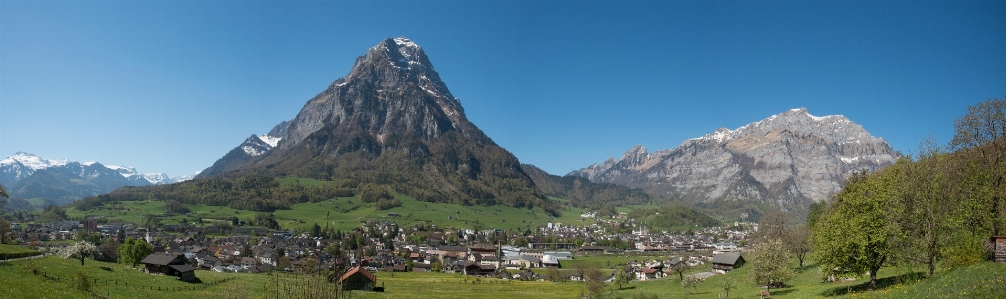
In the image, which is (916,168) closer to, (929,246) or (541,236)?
(929,246)

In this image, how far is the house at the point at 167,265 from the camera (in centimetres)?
5275

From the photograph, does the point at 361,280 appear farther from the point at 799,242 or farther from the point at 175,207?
the point at 175,207

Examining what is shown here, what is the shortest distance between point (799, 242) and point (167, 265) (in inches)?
2870

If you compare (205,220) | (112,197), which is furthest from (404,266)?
(112,197)

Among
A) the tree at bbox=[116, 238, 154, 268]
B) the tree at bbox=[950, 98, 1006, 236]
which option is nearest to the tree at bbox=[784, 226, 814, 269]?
the tree at bbox=[950, 98, 1006, 236]

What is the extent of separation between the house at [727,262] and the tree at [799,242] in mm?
9867

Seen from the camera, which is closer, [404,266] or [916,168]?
[916,168]

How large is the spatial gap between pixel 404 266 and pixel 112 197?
177281 millimetres

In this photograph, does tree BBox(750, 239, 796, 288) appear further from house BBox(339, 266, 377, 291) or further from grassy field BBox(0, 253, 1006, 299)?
house BBox(339, 266, 377, 291)

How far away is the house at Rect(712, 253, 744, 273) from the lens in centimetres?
7423

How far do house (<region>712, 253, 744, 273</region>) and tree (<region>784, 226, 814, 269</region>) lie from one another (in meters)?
9.87

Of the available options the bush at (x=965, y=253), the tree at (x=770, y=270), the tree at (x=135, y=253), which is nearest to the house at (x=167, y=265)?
the tree at (x=135, y=253)

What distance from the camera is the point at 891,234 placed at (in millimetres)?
26031

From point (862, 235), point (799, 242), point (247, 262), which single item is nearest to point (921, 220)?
point (862, 235)
